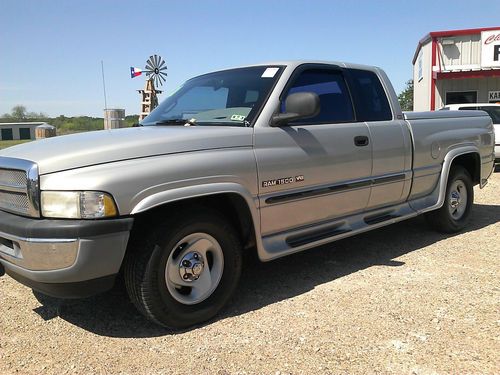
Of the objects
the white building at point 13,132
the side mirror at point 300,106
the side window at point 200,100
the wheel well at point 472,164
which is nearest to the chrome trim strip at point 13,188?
the side window at point 200,100

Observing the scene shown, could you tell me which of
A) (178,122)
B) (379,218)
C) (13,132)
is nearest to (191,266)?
(178,122)

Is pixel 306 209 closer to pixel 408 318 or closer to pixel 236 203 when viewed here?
pixel 236 203

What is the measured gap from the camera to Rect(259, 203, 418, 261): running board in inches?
146

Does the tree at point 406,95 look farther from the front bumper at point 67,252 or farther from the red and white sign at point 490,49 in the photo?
the front bumper at point 67,252

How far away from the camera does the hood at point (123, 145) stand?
2.89m

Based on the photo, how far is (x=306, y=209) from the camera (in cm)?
395

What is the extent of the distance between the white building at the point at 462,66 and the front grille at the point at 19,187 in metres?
18.5

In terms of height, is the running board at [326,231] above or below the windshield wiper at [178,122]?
below

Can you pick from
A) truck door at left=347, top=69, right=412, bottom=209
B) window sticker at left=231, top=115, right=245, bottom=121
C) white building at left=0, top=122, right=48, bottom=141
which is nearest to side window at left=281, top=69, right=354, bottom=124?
truck door at left=347, top=69, right=412, bottom=209

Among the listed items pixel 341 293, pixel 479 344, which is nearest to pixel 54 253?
pixel 341 293

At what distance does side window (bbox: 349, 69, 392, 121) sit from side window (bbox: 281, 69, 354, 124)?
0.13m

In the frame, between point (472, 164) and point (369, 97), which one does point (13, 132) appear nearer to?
point (472, 164)

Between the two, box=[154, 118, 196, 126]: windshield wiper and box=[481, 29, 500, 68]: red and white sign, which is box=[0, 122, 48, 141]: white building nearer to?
box=[481, 29, 500, 68]: red and white sign

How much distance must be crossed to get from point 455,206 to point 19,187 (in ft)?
16.0
